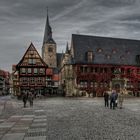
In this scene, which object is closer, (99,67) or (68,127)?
(68,127)

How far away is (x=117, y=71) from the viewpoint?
237ft

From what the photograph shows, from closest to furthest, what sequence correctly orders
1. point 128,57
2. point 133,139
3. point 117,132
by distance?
point 133,139 → point 117,132 → point 128,57

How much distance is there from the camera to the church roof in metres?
73.1

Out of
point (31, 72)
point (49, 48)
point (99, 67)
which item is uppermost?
point (49, 48)

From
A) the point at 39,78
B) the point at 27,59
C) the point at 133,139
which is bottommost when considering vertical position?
the point at 133,139

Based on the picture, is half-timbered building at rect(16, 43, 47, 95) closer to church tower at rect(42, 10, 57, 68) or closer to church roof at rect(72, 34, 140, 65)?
church roof at rect(72, 34, 140, 65)

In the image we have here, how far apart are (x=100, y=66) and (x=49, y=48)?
56749mm

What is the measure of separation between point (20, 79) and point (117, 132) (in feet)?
196

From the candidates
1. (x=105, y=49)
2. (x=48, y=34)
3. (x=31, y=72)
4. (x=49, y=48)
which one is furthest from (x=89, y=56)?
(x=49, y=48)

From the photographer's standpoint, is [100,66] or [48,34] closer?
[100,66]

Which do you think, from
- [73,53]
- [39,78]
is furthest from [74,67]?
[39,78]

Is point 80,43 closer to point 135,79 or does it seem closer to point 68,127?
point 135,79

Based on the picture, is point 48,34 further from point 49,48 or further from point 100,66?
point 100,66

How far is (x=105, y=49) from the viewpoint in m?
75.3
